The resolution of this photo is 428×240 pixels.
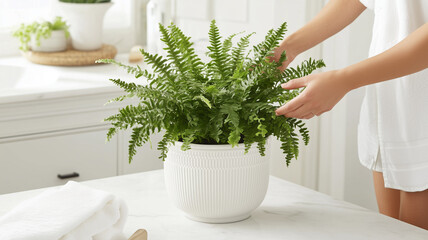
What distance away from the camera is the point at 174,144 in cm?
116

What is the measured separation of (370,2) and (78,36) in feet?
5.71

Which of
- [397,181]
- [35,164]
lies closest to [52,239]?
[397,181]

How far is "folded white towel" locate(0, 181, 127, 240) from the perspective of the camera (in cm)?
96

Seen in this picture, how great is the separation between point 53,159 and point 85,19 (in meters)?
0.78

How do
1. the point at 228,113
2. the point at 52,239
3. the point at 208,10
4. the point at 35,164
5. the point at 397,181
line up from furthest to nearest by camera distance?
1. the point at 208,10
2. the point at 35,164
3. the point at 397,181
4. the point at 228,113
5. the point at 52,239

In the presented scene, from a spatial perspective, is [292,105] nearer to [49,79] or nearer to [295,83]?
[295,83]

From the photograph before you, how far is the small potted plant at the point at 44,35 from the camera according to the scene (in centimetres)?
283

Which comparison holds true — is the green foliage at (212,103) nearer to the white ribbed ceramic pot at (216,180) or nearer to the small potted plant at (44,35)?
the white ribbed ceramic pot at (216,180)

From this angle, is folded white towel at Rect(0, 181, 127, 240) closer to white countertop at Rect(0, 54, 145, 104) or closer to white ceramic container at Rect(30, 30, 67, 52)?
white countertop at Rect(0, 54, 145, 104)

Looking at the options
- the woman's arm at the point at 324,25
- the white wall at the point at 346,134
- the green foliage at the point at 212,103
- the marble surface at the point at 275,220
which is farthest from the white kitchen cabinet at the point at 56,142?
the green foliage at the point at 212,103

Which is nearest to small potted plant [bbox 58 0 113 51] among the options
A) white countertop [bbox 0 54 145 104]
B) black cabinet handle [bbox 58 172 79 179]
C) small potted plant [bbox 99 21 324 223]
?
white countertop [bbox 0 54 145 104]

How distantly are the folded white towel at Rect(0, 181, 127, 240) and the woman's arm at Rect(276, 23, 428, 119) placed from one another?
353 millimetres

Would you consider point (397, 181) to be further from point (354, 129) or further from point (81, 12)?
point (81, 12)

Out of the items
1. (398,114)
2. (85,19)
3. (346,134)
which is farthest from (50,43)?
(398,114)
